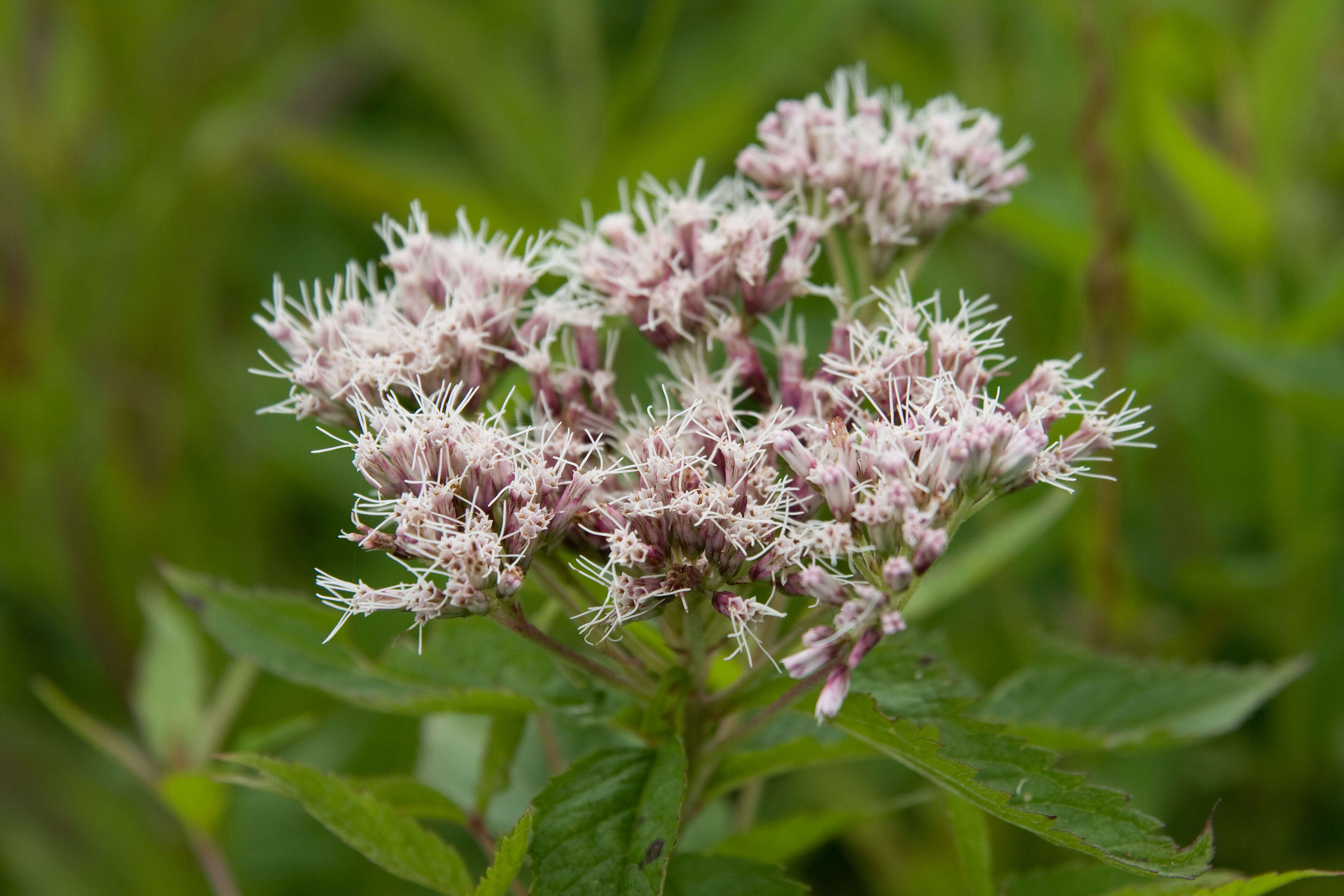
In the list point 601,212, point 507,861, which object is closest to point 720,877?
point 507,861

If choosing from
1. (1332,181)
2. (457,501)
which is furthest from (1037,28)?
(457,501)

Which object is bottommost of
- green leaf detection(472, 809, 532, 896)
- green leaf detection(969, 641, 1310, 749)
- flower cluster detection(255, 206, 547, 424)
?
green leaf detection(472, 809, 532, 896)

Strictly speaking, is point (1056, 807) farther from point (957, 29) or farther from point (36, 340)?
point (957, 29)

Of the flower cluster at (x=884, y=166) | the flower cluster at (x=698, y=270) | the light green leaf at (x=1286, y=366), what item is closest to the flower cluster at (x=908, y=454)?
the flower cluster at (x=698, y=270)

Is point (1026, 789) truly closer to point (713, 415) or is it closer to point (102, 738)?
point (713, 415)

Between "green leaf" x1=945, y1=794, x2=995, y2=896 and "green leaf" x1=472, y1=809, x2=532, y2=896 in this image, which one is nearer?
"green leaf" x1=472, y1=809, x2=532, y2=896

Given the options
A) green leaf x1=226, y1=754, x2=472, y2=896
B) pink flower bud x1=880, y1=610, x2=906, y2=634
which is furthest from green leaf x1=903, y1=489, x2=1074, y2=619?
green leaf x1=226, y1=754, x2=472, y2=896

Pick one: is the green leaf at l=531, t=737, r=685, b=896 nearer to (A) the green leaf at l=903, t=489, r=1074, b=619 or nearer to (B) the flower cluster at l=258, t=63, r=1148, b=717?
(B) the flower cluster at l=258, t=63, r=1148, b=717
